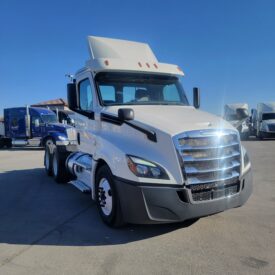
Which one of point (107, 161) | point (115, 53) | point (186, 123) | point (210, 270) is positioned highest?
point (115, 53)

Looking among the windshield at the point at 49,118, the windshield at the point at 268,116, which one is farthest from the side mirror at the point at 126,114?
the windshield at the point at 268,116

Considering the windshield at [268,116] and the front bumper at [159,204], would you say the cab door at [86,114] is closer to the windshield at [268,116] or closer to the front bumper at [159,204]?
the front bumper at [159,204]

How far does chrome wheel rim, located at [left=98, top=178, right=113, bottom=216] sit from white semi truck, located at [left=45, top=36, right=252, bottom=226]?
2 cm

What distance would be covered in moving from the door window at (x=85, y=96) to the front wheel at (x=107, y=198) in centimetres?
152

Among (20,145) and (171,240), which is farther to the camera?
(20,145)

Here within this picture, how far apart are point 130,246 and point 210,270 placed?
1.19 meters

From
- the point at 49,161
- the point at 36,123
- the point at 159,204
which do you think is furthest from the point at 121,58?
the point at 36,123

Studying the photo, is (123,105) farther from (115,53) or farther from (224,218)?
(224,218)

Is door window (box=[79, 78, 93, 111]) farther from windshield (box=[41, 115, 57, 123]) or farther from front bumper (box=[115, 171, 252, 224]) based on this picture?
windshield (box=[41, 115, 57, 123])

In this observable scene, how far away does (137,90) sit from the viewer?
20.5 feet

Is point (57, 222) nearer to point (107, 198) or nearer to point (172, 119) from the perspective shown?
point (107, 198)

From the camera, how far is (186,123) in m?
4.88

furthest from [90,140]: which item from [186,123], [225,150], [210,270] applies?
[210,270]

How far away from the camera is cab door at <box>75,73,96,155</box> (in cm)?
631
